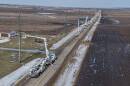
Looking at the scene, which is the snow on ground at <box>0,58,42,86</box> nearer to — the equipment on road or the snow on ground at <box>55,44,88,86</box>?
the equipment on road

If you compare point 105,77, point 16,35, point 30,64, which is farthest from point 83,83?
point 16,35

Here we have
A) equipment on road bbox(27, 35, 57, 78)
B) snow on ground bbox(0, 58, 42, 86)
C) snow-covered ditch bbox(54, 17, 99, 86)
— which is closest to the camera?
snow on ground bbox(0, 58, 42, 86)

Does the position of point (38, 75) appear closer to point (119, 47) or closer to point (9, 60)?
point (9, 60)

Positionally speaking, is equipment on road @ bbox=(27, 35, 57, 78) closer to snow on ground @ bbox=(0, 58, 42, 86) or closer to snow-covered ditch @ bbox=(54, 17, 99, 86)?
snow on ground @ bbox=(0, 58, 42, 86)

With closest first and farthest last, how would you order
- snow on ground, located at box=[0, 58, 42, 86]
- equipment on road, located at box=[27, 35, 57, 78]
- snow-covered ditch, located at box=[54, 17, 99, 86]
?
snow on ground, located at box=[0, 58, 42, 86] → snow-covered ditch, located at box=[54, 17, 99, 86] → equipment on road, located at box=[27, 35, 57, 78]

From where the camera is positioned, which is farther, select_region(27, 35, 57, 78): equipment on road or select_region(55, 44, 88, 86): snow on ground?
select_region(27, 35, 57, 78): equipment on road

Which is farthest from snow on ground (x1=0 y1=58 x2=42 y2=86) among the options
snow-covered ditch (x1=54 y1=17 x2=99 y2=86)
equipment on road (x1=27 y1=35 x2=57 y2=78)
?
snow-covered ditch (x1=54 y1=17 x2=99 y2=86)

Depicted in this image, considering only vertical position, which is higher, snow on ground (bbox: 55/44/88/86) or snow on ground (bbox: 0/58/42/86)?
snow on ground (bbox: 0/58/42/86)

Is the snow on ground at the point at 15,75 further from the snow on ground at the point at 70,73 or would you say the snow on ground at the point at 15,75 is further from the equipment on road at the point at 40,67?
the snow on ground at the point at 70,73

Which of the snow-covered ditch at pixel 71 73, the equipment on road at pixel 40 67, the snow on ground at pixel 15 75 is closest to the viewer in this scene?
the snow on ground at pixel 15 75

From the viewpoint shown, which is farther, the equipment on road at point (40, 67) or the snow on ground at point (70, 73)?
the equipment on road at point (40, 67)

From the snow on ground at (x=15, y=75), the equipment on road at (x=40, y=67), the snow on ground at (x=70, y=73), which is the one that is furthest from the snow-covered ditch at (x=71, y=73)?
the snow on ground at (x=15, y=75)
